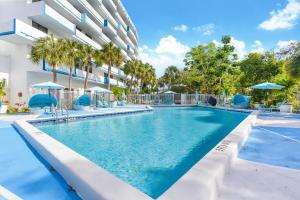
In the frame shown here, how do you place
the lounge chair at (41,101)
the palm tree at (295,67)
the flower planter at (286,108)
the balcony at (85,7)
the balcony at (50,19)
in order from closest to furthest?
the palm tree at (295,67)
the lounge chair at (41,101)
the flower planter at (286,108)
the balcony at (50,19)
the balcony at (85,7)

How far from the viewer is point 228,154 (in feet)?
14.8

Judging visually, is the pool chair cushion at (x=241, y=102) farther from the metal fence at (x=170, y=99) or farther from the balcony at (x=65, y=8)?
the balcony at (x=65, y=8)

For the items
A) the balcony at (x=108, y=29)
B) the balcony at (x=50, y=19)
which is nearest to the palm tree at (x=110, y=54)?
the balcony at (x=50, y=19)

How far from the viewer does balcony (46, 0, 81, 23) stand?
23.5 m

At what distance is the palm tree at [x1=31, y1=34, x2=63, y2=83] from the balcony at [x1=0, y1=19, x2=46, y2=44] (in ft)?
2.69

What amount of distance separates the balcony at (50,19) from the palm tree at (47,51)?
2.92 meters

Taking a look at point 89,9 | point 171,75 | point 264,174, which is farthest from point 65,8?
point 171,75

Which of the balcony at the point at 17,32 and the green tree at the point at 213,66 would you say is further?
the green tree at the point at 213,66

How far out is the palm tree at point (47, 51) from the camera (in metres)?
18.7

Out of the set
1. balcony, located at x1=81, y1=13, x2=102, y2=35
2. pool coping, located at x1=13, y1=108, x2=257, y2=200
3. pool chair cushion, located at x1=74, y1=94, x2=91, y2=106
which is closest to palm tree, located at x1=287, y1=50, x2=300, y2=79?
pool coping, located at x1=13, y1=108, x2=257, y2=200

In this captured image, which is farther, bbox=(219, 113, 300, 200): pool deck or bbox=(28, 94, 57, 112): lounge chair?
bbox=(28, 94, 57, 112): lounge chair

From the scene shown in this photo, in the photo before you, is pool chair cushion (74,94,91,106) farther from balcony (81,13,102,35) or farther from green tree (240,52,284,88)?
green tree (240,52,284,88)

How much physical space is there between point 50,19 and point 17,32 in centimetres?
478

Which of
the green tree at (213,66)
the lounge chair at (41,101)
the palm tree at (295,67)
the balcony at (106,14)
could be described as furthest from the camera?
the balcony at (106,14)
